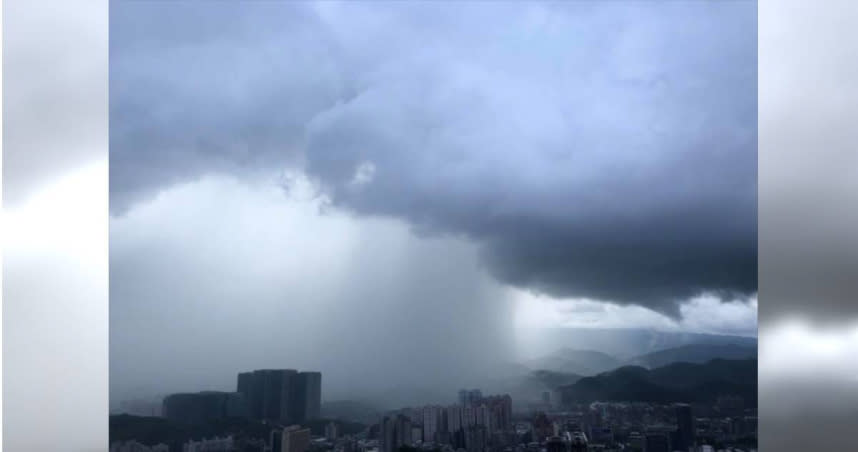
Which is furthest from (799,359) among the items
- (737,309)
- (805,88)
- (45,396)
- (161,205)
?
(161,205)

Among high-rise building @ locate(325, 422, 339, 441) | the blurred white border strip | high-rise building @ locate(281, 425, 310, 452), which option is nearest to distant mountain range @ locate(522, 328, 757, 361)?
high-rise building @ locate(325, 422, 339, 441)

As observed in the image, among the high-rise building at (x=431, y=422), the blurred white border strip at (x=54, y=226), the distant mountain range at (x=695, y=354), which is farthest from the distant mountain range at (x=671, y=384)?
the blurred white border strip at (x=54, y=226)

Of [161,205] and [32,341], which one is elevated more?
[161,205]

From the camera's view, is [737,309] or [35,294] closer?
[35,294]

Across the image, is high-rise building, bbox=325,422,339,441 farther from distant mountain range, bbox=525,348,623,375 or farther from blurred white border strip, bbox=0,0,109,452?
blurred white border strip, bbox=0,0,109,452

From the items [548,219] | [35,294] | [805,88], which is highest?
[805,88]

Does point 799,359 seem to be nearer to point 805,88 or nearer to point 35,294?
point 805,88

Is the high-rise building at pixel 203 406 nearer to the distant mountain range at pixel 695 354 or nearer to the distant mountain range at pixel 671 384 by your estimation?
the distant mountain range at pixel 671 384
